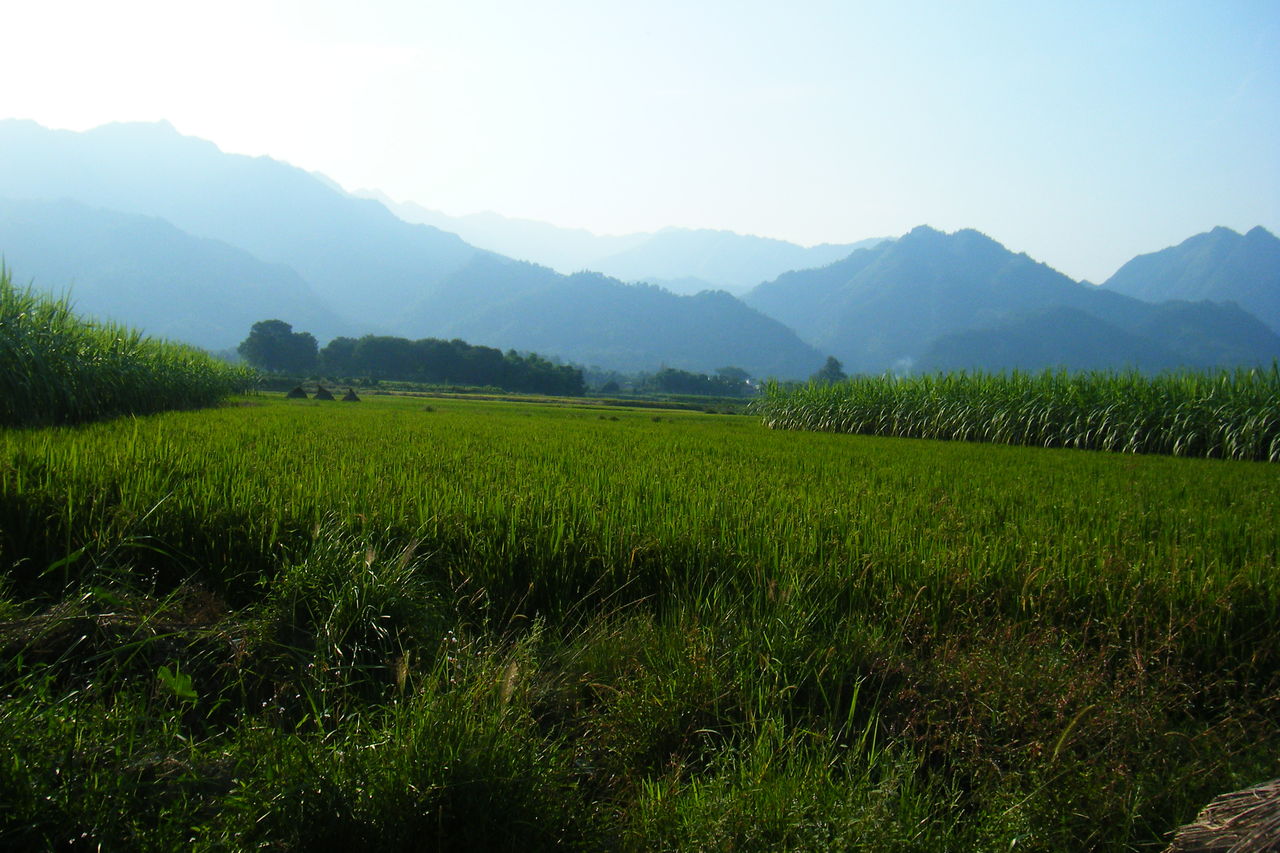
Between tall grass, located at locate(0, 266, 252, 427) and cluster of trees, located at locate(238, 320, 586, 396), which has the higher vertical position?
cluster of trees, located at locate(238, 320, 586, 396)

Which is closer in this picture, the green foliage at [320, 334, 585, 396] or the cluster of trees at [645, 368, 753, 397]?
the green foliage at [320, 334, 585, 396]

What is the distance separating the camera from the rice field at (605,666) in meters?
1.59

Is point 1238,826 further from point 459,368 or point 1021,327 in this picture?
point 1021,327

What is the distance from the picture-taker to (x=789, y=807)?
5.22ft

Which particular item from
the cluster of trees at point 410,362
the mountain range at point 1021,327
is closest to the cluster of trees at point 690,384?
the cluster of trees at point 410,362

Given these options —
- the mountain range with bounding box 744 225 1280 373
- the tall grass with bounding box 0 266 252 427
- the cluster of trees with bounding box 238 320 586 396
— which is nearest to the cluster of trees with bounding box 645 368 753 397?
the cluster of trees with bounding box 238 320 586 396

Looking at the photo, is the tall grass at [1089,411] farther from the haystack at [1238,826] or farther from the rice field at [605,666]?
the haystack at [1238,826]

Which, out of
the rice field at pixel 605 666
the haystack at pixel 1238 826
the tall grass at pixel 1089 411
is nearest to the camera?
the haystack at pixel 1238 826

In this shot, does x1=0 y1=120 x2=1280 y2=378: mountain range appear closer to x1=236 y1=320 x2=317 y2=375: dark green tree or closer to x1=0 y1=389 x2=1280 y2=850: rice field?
x1=236 y1=320 x2=317 y2=375: dark green tree

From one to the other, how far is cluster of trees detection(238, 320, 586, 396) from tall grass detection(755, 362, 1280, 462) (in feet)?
148

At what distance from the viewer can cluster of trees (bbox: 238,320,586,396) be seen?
199 feet

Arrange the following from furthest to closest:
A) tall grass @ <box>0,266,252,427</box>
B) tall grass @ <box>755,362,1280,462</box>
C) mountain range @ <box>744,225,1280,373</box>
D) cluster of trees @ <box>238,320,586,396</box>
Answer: mountain range @ <box>744,225,1280,373</box>, cluster of trees @ <box>238,320,586,396</box>, tall grass @ <box>755,362,1280,462</box>, tall grass @ <box>0,266,252,427</box>

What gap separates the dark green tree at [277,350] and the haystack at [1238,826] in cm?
7260

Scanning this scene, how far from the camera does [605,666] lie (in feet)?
7.73
